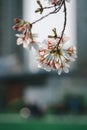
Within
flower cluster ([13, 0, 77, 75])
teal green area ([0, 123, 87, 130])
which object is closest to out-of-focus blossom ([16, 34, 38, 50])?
flower cluster ([13, 0, 77, 75])

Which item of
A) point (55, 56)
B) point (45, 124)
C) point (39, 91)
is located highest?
point (55, 56)

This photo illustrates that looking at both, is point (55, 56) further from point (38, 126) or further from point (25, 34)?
point (38, 126)

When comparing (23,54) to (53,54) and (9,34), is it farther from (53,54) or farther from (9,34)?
(53,54)

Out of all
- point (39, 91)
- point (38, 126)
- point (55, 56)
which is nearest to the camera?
point (55, 56)

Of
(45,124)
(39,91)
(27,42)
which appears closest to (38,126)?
(45,124)

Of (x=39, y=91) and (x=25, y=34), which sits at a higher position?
(x=25, y=34)

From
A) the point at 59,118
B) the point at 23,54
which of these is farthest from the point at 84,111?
the point at 23,54

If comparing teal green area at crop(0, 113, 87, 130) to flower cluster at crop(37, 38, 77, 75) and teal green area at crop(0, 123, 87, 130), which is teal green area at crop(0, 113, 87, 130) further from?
flower cluster at crop(37, 38, 77, 75)
